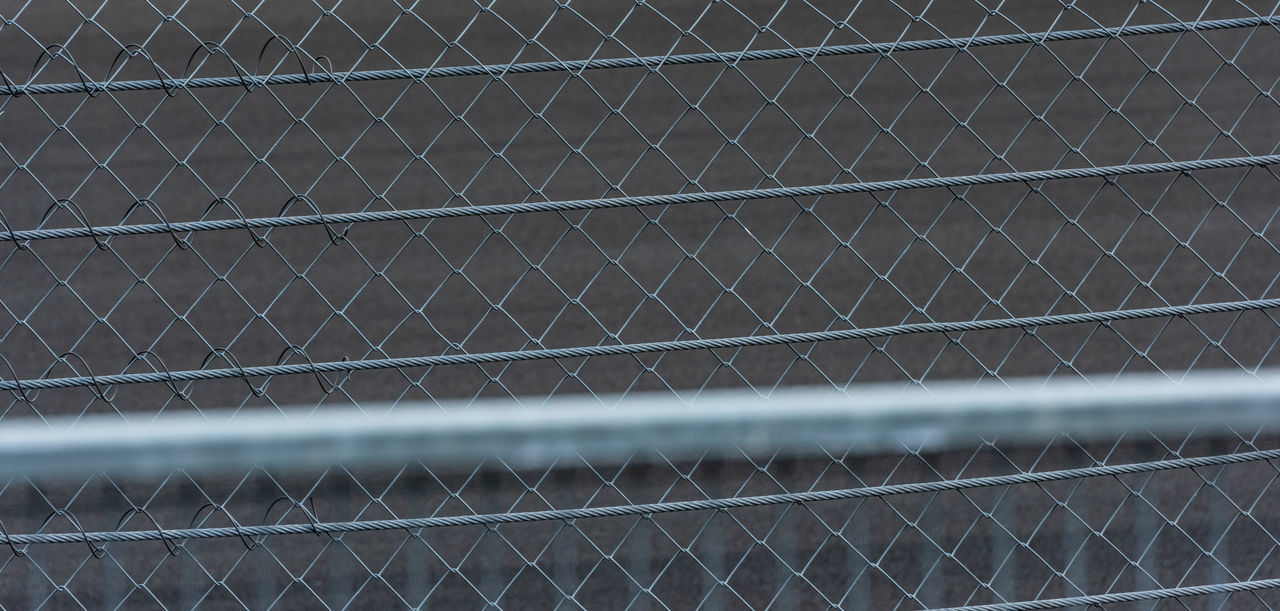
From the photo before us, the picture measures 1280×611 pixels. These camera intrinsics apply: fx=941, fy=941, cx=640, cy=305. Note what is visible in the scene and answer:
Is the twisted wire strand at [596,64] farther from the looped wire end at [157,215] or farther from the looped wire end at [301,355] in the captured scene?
the looped wire end at [301,355]

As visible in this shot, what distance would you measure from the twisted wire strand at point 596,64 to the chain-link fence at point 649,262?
0.08m

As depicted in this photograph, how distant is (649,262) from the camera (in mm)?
1346

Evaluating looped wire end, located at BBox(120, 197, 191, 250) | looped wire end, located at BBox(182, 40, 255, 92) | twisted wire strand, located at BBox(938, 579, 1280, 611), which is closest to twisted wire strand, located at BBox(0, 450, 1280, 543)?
twisted wire strand, located at BBox(938, 579, 1280, 611)

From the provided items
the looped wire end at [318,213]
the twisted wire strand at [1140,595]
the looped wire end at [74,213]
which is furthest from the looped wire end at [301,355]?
the twisted wire strand at [1140,595]

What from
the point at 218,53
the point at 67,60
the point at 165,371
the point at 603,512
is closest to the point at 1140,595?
the point at 603,512

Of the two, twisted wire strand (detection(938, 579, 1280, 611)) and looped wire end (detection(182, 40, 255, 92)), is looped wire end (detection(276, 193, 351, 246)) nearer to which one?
looped wire end (detection(182, 40, 255, 92))

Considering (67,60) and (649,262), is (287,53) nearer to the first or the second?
(67,60)

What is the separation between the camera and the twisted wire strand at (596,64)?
1145 millimetres

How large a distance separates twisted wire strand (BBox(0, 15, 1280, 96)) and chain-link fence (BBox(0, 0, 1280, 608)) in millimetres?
82

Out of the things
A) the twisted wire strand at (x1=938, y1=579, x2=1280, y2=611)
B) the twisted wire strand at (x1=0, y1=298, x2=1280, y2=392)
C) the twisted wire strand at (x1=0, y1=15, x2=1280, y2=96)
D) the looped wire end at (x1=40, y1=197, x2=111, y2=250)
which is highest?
the twisted wire strand at (x1=0, y1=15, x2=1280, y2=96)

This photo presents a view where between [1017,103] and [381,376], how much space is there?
99cm

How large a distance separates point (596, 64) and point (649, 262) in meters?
0.30

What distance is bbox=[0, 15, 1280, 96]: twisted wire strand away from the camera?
114 cm

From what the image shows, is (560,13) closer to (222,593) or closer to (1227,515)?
(222,593)
